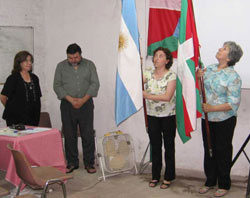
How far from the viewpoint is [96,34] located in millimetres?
5410

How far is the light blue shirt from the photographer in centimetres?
361

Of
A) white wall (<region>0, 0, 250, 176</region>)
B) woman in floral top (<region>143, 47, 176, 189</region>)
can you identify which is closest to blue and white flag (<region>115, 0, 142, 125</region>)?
woman in floral top (<region>143, 47, 176, 189</region>)

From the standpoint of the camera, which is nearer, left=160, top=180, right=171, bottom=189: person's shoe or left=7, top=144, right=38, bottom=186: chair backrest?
left=7, top=144, right=38, bottom=186: chair backrest

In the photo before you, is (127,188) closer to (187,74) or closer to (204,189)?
(204,189)

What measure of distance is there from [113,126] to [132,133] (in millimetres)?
336

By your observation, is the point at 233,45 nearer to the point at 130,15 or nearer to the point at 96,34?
the point at 130,15

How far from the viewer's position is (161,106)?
13.1 ft

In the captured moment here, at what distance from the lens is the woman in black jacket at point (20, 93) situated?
4.43m

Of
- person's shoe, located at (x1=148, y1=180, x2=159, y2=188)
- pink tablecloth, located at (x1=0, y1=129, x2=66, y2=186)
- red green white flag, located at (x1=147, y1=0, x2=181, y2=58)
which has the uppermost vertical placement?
red green white flag, located at (x1=147, y1=0, x2=181, y2=58)

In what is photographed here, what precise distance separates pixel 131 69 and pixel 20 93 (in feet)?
5.18

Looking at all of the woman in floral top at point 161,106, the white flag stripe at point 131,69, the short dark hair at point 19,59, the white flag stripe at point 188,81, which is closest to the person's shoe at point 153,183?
the woman in floral top at point 161,106

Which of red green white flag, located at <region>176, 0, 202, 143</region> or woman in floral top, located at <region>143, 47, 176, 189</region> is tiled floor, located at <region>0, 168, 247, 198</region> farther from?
red green white flag, located at <region>176, 0, 202, 143</region>

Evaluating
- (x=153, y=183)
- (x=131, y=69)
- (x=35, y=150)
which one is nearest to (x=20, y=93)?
(x=35, y=150)

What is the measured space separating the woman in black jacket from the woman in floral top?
1.40 meters
